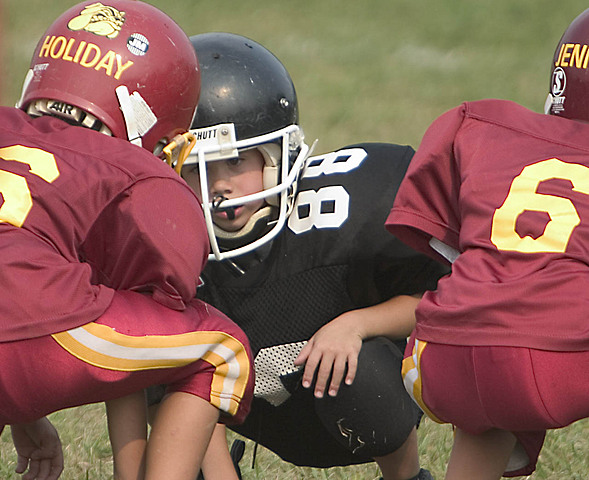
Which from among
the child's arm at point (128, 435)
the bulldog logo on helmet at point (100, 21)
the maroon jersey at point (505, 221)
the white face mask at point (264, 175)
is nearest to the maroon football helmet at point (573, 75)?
the maroon jersey at point (505, 221)

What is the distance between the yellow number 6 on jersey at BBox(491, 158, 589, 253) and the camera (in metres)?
1.96

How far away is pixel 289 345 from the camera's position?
268 cm

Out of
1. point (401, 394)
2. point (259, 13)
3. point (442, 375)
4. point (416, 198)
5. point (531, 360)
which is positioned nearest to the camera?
point (531, 360)

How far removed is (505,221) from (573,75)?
48 cm

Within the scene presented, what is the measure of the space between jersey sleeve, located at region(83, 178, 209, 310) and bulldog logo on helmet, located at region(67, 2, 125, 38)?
42 centimetres

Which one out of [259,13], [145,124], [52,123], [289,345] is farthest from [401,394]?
[259,13]

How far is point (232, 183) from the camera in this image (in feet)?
8.69

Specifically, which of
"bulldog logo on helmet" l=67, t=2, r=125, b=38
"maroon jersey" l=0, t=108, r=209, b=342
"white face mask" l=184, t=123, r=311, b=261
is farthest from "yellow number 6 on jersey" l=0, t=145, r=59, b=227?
"white face mask" l=184, t=123, r=311, b=261

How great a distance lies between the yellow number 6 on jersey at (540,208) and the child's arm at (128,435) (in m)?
0.80

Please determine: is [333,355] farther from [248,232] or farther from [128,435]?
[128,435]

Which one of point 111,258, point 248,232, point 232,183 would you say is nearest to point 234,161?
point 232,183

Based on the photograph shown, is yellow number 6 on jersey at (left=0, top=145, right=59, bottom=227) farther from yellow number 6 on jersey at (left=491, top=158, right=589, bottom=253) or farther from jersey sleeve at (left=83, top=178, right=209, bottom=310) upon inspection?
yellow number 6 on jersey at (left=491, top=158, right=589, bottom=253)

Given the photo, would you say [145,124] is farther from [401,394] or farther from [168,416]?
[401,394]

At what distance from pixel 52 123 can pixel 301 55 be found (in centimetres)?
703
